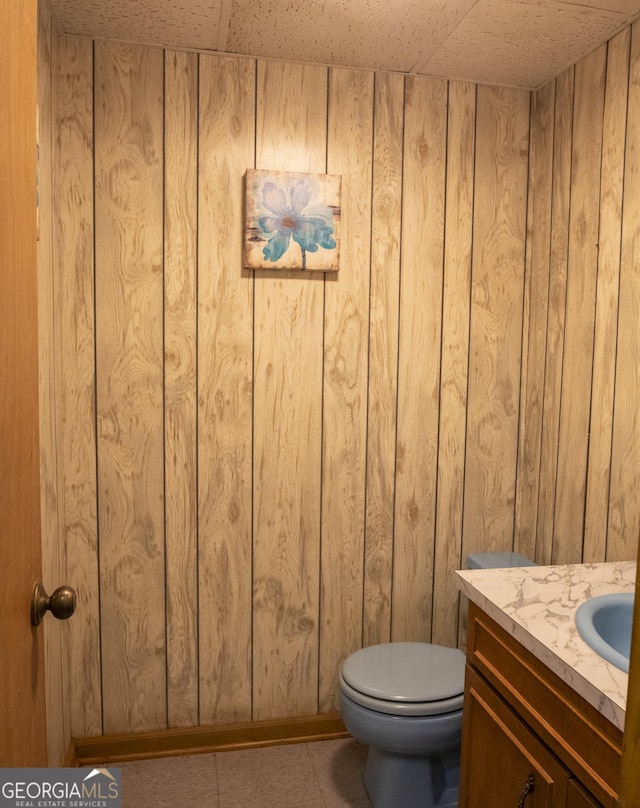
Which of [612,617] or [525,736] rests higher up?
[612,617]

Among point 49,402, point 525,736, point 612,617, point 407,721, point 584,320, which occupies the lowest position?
point 407,721

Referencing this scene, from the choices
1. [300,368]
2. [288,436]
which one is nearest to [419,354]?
[300,368]

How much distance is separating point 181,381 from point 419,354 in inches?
34.1

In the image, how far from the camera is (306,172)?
2.21 metres

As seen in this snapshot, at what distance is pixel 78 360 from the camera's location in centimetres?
211

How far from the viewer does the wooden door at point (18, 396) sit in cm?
83

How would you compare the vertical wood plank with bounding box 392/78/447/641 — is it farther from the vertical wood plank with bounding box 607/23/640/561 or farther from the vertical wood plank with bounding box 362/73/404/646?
the vertical wood plank with bounding box 607/23/640/561

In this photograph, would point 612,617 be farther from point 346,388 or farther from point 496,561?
point 346,388

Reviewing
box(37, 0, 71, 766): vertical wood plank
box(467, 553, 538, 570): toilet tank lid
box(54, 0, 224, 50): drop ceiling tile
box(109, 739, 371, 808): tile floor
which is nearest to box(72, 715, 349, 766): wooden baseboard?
box(109, 739, 371, 808): tile floor

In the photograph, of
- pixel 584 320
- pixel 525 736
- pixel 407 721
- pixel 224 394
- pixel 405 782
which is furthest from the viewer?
pixel 224 394

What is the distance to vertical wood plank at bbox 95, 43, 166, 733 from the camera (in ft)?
6.84

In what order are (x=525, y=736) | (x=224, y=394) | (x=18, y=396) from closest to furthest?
(x=18, y=396), (x=525, y=736), (x=224, y=394)

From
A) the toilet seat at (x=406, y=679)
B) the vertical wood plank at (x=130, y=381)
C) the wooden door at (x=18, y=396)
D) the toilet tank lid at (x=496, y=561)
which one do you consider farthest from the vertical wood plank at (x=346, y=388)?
the wooden door at (x=18, y=396)

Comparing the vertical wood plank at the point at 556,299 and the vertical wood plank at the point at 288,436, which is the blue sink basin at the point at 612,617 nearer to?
the vertical wood plank at the point at 556,299
